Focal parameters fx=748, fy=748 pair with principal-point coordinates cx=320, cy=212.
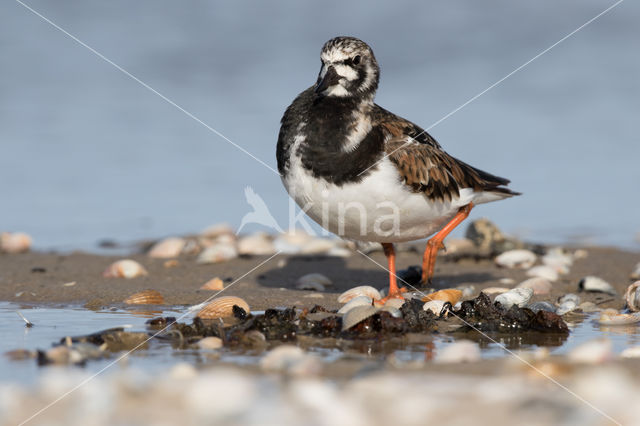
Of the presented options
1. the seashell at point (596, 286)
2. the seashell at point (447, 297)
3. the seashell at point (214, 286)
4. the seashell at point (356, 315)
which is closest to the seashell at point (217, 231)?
the seashell at point (214, 286)

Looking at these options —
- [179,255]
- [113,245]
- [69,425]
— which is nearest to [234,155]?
[113,245]

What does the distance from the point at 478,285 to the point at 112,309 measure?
2.96m

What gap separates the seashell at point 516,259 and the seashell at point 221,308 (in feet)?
11.0

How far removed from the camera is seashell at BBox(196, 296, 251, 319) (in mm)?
4668

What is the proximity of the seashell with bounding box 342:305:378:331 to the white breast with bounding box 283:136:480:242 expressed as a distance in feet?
3.00

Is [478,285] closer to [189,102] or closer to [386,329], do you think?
[386,329]

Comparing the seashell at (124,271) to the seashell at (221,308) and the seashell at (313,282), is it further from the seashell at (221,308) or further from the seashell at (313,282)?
the seashell at (221,308)

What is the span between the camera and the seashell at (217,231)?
8.97 meters

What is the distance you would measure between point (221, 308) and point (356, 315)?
1.00 m

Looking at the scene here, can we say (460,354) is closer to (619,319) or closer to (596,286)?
(619,319)

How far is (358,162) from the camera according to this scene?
4.86m

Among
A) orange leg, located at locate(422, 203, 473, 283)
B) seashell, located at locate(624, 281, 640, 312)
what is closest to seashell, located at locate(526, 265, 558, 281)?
orange leg, located at locate(422, 203, 473, 283)

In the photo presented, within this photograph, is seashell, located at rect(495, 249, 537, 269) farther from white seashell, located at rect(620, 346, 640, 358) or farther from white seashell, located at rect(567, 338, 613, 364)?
white seashell, located at rect(567, 338, 613, 364)

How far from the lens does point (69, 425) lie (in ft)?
8.58
